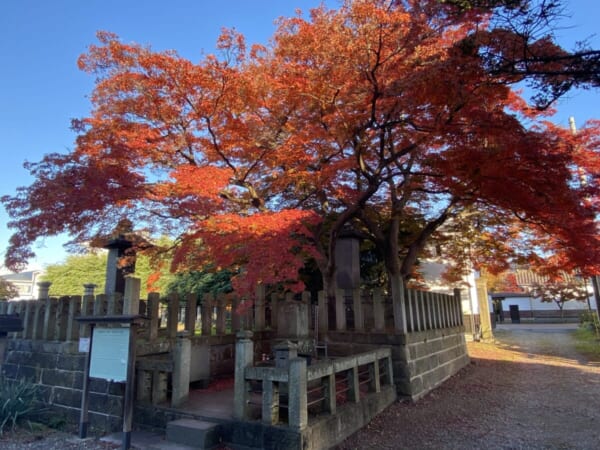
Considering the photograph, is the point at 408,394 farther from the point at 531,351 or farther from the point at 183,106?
the point at 531,351

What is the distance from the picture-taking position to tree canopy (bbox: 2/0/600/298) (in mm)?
6199

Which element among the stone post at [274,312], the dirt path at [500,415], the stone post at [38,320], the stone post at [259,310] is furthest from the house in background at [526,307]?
the stone post at [38,320]

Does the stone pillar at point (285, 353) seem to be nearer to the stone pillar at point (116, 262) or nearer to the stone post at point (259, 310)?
the stone post at point (259, 310)

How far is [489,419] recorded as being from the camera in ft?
19.0

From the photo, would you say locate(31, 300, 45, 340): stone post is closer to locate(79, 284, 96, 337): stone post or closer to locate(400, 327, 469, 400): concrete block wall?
locate(79, 284, 96, 337): stone post

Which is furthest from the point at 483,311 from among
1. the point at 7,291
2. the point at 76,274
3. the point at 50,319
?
the point at 7,291

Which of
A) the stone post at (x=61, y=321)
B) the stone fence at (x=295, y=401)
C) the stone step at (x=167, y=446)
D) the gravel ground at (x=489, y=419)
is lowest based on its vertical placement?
the gravel ground at (x=489, y=419)

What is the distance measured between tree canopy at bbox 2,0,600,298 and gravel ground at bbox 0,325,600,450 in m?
2.70

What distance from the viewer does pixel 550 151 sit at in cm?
652

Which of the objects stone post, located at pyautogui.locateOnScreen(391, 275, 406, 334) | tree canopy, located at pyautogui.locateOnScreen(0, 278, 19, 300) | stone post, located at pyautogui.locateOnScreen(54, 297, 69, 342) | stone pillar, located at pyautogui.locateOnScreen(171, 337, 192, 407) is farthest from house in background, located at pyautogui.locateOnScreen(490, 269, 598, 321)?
tree canopy, located at pyautogui.locateOnScreen(0, 278, 19, 300)

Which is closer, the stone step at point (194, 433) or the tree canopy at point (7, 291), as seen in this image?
the stone step at point (194, 433)

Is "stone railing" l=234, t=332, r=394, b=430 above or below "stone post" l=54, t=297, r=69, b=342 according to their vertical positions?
below

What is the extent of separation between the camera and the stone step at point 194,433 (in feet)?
14.3

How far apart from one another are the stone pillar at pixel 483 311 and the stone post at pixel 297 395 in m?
15.3
